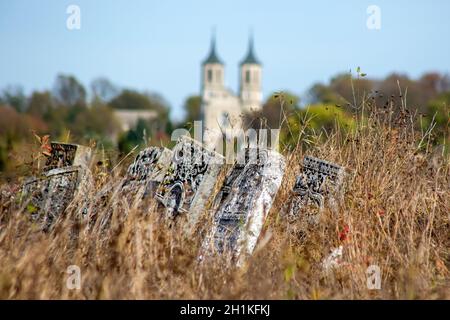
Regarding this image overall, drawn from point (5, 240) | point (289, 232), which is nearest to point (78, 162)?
point (5, 240)

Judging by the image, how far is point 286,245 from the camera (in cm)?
623

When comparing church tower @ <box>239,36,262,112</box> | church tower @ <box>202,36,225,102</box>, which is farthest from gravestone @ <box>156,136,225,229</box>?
church tower @ <box>239,36,262,112</box>

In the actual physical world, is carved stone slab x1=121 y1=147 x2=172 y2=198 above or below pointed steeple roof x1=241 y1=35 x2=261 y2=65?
below

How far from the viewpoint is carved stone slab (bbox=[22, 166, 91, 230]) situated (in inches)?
268

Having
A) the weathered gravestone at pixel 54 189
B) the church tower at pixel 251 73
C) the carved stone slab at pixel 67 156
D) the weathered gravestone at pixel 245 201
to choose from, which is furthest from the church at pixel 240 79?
the weathered gravestone at pixel 245 201

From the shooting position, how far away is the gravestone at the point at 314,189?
6457 millimetres

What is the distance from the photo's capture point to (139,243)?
17.4 feet

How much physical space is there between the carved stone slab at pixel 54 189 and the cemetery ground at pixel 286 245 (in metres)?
0.15

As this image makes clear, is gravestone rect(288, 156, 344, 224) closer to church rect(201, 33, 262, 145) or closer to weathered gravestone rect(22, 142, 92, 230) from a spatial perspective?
weathered gravestone rect(22, 142, 92, 230)

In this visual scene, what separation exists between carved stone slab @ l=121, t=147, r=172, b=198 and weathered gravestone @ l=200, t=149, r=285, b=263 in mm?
516

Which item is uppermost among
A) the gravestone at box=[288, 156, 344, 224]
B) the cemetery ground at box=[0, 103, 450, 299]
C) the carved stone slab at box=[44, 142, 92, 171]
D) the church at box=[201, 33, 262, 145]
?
the church at box=[201, 33, 262, 145]

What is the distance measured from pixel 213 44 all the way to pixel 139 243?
146605 millimetres

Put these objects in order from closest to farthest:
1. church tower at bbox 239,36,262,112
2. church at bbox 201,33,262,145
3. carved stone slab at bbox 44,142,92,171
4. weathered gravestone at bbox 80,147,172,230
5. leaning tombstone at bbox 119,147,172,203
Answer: weathered gravestone at bbox 80,147,172,230 → leaning tombstone at bbox 119,147,172,203 → carved stone slab at bbox 44,142,92,171 → church at bbox 201,33,262,145 → church tower at bbox 239,36,262,112
